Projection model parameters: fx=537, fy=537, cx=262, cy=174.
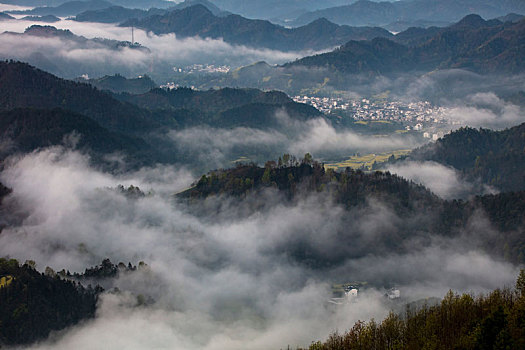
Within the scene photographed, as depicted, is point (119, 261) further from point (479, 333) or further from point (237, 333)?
point (479, 333)

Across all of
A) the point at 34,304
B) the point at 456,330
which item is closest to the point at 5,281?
the point at 34,304

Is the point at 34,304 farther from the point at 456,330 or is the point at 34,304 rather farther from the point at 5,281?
the point at 456,330

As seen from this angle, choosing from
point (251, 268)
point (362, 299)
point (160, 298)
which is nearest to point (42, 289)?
point (160, 298)

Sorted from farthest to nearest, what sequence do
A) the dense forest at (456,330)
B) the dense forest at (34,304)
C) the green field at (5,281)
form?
the green field at (5,281)
the dense forest at (34,304)
the dense forest at (456,330)

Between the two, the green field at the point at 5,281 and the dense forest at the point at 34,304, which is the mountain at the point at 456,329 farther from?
the green field at the point at 5,281

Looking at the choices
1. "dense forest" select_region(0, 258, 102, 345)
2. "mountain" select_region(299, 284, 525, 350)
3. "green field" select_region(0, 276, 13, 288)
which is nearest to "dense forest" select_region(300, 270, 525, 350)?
"mountain" select_region(299, 284, 525, 350)

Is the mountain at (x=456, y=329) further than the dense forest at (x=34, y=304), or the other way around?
the dense forest at (x=34, y=304)

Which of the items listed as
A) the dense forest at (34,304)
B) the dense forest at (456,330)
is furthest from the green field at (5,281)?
the dense forest at (456,330)
